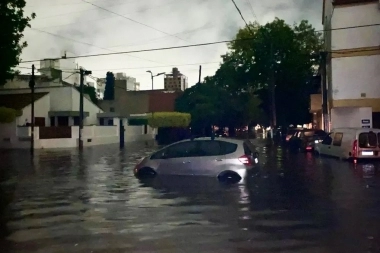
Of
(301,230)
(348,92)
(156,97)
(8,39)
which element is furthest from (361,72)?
(156,97)

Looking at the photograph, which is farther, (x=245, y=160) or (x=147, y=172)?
(x=147, y=172)

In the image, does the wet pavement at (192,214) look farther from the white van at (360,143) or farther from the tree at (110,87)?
the tree at (110,87)

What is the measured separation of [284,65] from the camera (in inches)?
2421

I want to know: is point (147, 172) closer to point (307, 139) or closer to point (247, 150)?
point (247, 150)

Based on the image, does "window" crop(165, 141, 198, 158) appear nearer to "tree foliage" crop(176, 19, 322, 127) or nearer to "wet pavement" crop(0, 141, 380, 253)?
"wet pavement" crop(0, 141, 380, 253)

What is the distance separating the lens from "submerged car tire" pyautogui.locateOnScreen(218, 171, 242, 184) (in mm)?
16797

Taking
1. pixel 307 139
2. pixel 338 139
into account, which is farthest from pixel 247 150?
pixel 307 139

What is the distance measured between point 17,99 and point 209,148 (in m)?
37.3

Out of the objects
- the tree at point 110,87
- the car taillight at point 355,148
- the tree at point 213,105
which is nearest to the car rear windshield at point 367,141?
the car taillight at point 355,148

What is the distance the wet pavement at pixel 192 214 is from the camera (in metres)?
Answer: 8.82

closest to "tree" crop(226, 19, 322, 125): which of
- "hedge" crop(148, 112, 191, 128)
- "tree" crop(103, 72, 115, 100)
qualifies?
"hedge" crop(148, 112, 191, 128)

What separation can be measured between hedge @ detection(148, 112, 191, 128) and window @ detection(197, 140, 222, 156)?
43.0 meters

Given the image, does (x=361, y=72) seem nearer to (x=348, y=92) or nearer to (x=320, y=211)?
(x=348, y=92)

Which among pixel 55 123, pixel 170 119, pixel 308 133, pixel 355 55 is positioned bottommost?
pixel 308 133
